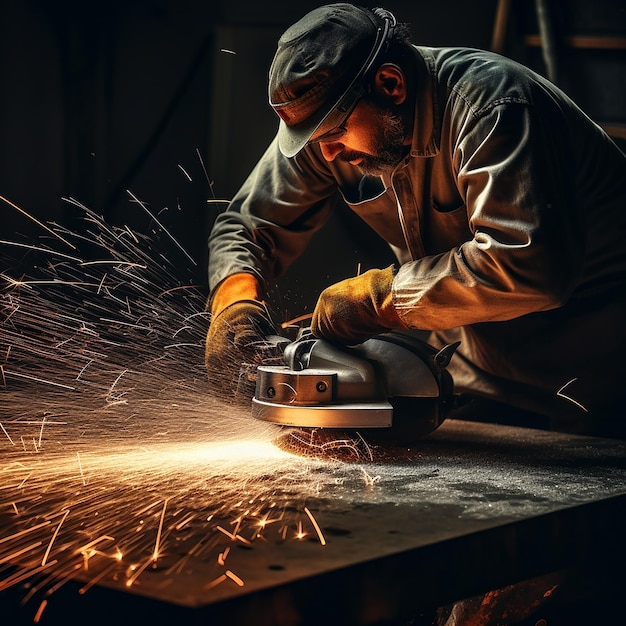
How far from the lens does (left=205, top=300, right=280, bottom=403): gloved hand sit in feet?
7.84

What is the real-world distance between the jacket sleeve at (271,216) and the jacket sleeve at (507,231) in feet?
2.16

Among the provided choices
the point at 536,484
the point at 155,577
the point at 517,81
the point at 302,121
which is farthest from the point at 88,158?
the point at 155,577

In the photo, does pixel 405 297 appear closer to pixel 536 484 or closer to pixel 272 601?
pixel 536 484

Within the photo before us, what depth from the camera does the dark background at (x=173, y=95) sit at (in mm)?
3996

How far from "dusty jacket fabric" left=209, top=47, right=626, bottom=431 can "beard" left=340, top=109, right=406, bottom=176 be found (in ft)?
0.15

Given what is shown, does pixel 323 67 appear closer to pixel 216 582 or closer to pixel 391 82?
pixel 391 82

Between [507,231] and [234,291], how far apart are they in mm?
905

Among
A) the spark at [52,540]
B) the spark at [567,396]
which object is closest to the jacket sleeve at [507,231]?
the spark at [567,396]

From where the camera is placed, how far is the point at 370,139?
2.24m

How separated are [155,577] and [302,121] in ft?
4.09

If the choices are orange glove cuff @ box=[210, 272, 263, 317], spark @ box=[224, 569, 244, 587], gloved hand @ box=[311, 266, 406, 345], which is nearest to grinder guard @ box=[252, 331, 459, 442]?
gloved hand @ box=[311, 266, 406, 345]

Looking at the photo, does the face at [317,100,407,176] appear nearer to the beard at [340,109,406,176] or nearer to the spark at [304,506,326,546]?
the beard at [340,109,406,176]

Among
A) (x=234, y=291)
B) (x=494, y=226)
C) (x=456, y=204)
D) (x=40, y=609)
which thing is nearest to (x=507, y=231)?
(x=494, y=226)

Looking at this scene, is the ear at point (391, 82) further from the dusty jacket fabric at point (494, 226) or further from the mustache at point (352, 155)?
the mustache at point (352, 155)
